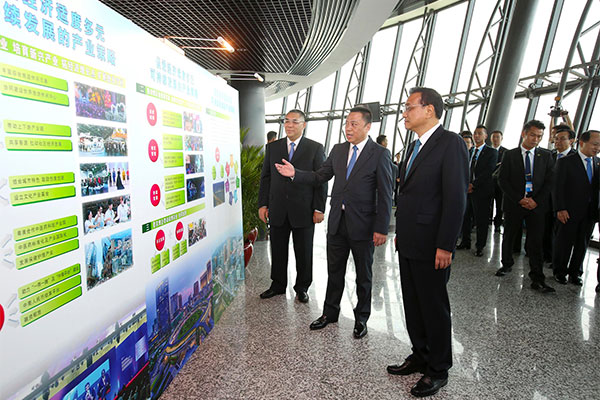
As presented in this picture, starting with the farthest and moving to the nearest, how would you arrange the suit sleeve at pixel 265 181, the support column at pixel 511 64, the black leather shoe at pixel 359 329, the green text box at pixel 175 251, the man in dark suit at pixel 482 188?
the support column at pixel 511 64, the man in dark suit at pixel 482 188, the suit sleeve at pixel 265 181, the black leather shoe at pixel 359 329, the green text box at pixel 175 251

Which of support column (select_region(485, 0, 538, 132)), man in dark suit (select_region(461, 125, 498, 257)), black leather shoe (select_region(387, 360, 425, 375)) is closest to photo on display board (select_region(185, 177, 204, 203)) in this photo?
black leather shoe (select_region(387, 360, 425, 375))

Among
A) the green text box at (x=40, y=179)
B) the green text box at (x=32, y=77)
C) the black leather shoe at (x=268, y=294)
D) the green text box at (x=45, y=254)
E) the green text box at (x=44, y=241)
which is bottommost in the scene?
the black leather shoe at (x=268, y=294)

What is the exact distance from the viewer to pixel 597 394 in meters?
2.03

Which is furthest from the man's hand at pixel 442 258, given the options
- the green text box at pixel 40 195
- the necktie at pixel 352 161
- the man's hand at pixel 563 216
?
the man's hand at pixel 563 216

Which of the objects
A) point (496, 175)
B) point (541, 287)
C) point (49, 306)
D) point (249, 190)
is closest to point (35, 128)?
point (49, 306)

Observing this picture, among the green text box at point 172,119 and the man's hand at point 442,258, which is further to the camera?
the green text box at point 172,119

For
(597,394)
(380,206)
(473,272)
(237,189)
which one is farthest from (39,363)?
(473,272)

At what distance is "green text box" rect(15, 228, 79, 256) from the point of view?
117cm

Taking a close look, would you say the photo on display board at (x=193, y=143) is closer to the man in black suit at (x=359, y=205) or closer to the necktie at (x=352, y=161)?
the man in black suit at (x=359, y=205)

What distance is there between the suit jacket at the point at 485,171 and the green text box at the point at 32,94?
5.00m

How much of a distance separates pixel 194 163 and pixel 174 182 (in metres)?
0.32

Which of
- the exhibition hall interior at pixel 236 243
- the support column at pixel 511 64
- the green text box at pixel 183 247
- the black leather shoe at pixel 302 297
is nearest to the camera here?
the exhibition hall interior at pixel 236 243

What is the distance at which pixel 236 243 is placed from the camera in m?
3.44

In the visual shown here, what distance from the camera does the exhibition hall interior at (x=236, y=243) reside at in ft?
4.16
